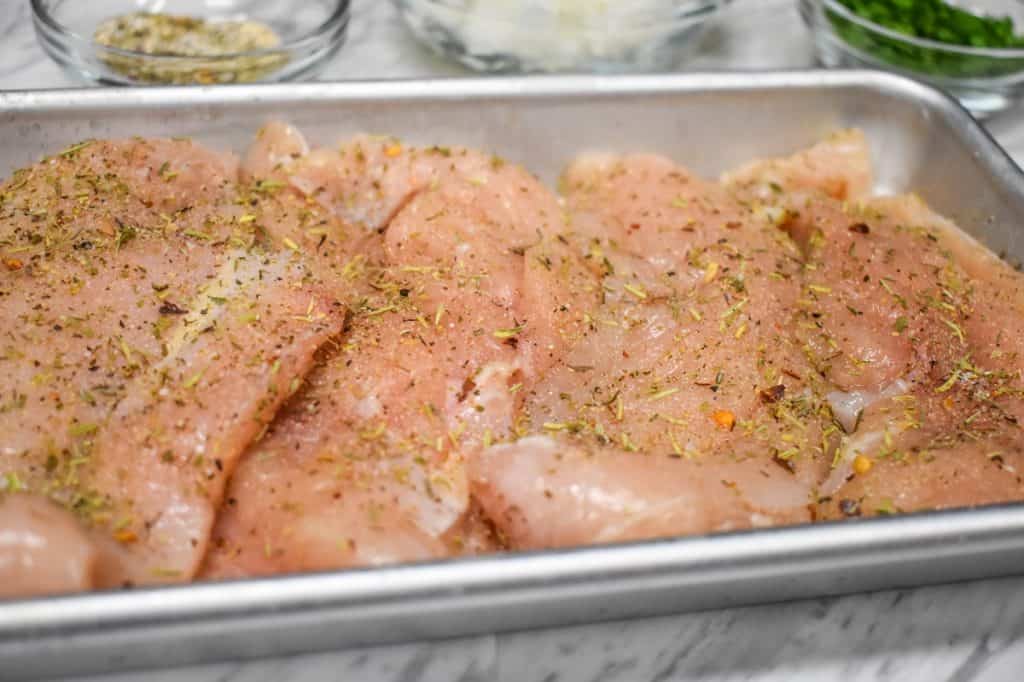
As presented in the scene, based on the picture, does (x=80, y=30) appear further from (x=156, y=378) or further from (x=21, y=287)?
(x=156, y=378)

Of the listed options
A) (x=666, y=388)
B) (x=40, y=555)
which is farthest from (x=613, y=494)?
(x=40, y=555)

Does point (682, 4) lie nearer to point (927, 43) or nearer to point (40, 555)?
point (927, 43)

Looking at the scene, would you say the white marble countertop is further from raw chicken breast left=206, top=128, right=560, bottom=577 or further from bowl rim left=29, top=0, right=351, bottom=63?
bowl rim left=29, top=0, right=351, bottom=63

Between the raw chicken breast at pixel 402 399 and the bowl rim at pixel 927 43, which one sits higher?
the bowl rim at pixel 927 43

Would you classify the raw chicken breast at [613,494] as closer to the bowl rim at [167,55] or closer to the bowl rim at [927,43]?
the bowl rim at [167,55]

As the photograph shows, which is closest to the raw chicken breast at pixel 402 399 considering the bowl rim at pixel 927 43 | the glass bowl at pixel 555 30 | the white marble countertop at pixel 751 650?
the white marble countertop at pixel 751 650

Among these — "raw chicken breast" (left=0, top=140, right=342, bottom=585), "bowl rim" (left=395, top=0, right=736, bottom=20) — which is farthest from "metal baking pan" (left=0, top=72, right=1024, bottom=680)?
"bowl rim" (left=395, top=0, right=736, bottom=20)
